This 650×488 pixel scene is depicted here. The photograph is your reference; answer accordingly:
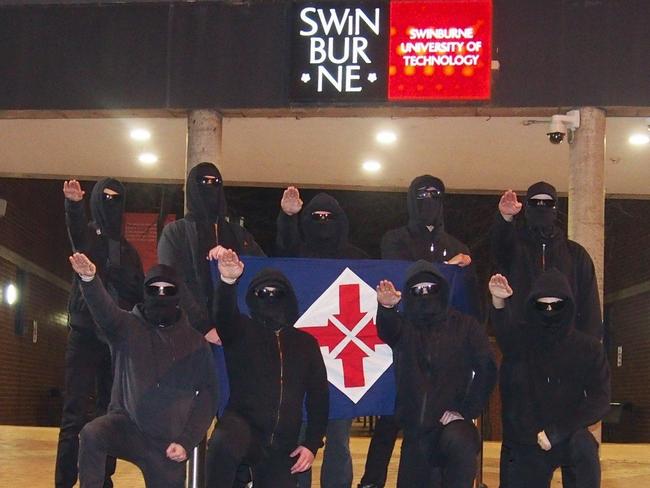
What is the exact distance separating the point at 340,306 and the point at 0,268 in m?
→ 13.5

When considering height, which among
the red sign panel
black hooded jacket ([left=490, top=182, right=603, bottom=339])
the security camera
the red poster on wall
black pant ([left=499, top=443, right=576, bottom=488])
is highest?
the red sign panel

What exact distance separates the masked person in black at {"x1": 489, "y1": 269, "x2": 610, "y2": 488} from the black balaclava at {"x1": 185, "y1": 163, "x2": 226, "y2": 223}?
1742 millimetres

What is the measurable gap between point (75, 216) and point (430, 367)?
2.24 meters

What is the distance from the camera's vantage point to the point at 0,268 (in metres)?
18.1

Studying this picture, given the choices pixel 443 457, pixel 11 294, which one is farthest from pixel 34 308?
pixel 443 457

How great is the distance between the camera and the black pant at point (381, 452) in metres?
5.78

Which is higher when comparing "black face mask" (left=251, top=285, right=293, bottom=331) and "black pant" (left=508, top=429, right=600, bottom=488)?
"black face mask" (left=251, top=285, right=293, bottom=331)

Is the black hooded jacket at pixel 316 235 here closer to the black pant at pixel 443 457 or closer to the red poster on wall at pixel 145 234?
the black pant at pixel 443 457

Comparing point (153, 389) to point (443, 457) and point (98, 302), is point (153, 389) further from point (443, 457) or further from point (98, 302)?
point (443, 457)

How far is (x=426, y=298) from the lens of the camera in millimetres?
5438

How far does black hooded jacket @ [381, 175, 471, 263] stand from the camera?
6117 millimetres

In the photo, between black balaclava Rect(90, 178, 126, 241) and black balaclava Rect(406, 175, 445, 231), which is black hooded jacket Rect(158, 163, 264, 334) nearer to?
black balaclava Rect(90, 178, 126, 241)

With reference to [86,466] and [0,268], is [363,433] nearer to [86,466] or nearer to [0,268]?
[0,268]

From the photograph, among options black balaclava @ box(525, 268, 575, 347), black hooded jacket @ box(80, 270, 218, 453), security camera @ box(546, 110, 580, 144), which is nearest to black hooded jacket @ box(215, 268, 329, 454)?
Answer: black hooded jacket @ box(80, 270, 218, 453)
